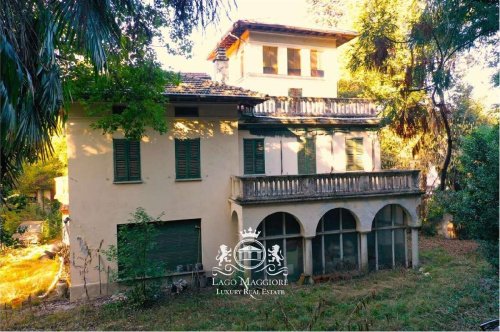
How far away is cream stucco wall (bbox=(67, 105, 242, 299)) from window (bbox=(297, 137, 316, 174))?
3292 millimetres

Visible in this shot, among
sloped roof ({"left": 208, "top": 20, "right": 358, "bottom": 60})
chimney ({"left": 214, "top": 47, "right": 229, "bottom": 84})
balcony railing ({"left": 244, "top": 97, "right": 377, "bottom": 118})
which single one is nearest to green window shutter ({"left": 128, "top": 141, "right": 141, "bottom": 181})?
balcony railing ({"left": 244, "top": 97, "right": 377, "bottom": 118})

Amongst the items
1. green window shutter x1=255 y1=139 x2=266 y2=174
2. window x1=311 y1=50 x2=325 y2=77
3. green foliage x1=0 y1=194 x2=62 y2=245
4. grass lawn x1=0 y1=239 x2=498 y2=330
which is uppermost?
window x1=311 y1=50 x2=325 y2=77

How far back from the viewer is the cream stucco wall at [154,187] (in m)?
12.9

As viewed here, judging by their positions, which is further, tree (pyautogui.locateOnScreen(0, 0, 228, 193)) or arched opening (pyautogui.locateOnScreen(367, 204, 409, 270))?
arched opening (pyautogui.locateOnScreen(367, 204, 409, 270))

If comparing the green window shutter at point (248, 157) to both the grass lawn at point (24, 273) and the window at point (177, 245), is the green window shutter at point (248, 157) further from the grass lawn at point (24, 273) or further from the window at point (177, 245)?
the grass lawn at point (24, 273)

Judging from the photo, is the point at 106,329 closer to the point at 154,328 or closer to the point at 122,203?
the point at 154,328

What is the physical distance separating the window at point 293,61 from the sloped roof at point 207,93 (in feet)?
20.7

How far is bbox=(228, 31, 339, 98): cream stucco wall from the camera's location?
19.2 m

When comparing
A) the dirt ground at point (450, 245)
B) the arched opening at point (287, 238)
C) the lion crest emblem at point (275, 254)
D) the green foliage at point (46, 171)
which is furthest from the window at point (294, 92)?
the green foliage at point (46, 171)

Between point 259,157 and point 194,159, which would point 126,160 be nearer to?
point 194,159

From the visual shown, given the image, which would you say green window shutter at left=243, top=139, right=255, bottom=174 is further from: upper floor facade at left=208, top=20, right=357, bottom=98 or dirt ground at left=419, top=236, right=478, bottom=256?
dirt ground at left=419, top=236, right=478, bottom=256

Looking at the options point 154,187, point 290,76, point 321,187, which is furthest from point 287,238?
point 290,76

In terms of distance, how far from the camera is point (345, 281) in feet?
46.3

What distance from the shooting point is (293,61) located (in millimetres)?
19812
